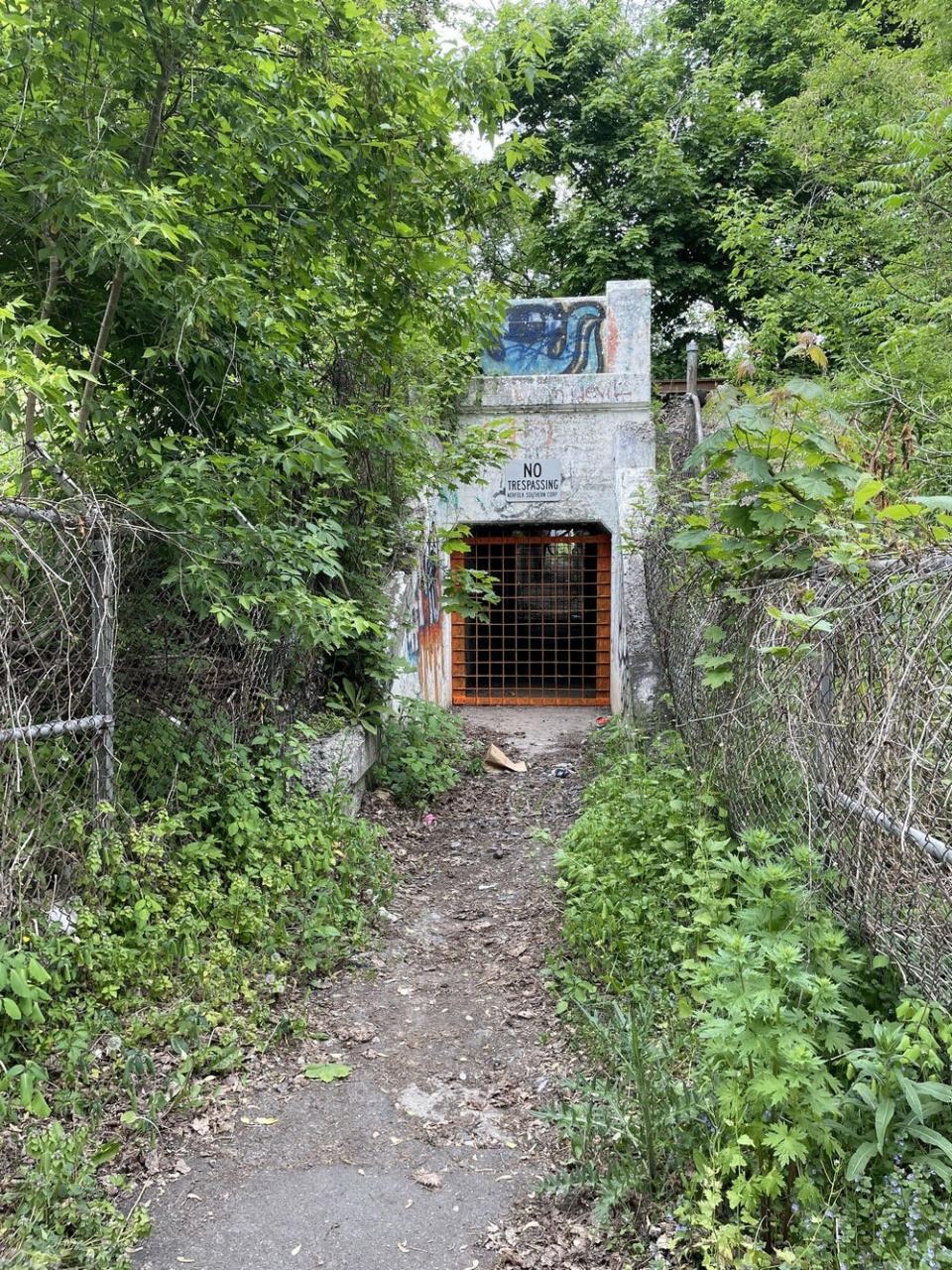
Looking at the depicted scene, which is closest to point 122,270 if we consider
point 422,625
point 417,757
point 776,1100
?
point 776,1100

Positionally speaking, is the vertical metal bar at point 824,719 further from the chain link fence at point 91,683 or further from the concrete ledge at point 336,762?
the concrete ledge at point 336,762

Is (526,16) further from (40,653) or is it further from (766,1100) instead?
(766,1100)

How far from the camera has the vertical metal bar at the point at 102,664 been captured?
12.0 ft

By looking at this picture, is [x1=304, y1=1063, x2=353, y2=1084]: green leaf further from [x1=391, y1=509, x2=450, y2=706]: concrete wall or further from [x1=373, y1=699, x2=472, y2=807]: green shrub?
[x1=391, y1=509, x2=450, y2=706]: concrete wall

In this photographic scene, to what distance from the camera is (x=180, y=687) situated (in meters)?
4.41

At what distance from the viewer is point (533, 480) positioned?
11766 mm

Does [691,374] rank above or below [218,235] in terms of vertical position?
above

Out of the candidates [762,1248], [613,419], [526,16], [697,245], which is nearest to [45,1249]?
[762,1248]

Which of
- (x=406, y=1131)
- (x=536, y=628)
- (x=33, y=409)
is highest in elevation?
(x=33, y=409)

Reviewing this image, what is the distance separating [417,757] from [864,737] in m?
4.85

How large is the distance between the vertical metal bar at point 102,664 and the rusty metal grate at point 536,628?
8.95 meters

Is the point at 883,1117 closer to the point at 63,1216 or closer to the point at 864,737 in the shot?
the point at 864,737

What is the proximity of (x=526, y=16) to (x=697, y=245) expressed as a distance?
14951 mm

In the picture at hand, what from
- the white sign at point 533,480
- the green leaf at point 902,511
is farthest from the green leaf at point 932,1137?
the white sign at point 533,480
